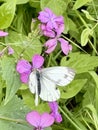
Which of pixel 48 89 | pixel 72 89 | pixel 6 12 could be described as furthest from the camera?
pixel 72 89

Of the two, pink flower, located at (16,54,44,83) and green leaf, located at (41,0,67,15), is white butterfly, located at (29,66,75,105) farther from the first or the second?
green leaf, located at (41,0,67,15)

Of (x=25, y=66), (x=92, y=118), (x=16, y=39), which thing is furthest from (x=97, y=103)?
(x=25, y=66)

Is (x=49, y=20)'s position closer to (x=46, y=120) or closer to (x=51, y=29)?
(x=51, y=29)

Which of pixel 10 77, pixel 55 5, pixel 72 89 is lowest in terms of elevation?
pixel 72 89

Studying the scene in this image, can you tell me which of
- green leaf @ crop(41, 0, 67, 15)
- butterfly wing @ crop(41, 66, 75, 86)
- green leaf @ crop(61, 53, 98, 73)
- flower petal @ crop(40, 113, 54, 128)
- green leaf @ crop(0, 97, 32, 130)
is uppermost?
butterfly wing @ crop(41, 66, 75, 86)

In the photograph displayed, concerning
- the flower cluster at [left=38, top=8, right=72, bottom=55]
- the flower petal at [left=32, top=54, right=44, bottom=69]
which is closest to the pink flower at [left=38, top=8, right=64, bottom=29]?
the flower cluster at [left=38, top=8, right=72, bottom=55]

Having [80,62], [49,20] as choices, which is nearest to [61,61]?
[80,62]

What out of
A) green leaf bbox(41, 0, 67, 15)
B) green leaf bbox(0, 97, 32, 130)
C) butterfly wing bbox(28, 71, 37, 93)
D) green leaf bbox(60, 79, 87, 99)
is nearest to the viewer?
butterfly wing bbox(28, 71, 37, 93)

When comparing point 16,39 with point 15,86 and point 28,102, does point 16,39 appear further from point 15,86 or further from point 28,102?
point 15,86

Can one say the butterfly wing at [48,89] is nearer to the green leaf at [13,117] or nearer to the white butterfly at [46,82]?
the white butterfly at [46,82]
